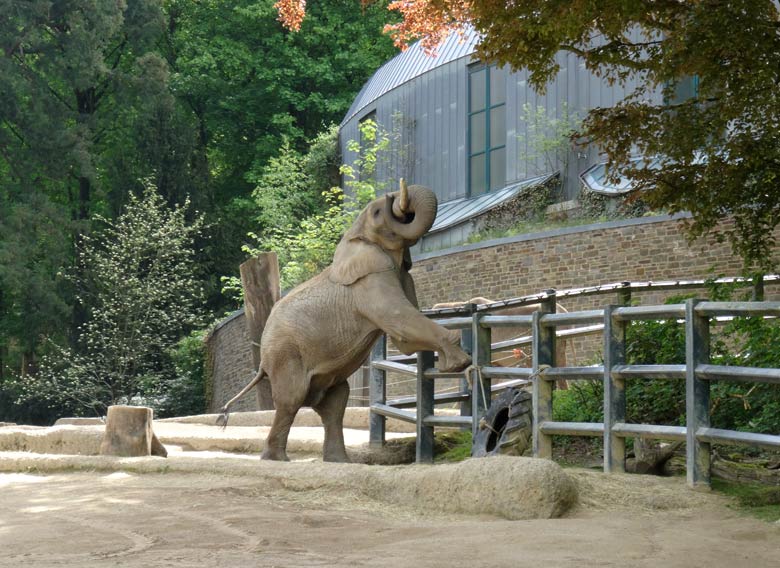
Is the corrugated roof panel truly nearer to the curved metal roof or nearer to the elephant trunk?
the curved metal roof

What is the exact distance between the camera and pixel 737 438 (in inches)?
275

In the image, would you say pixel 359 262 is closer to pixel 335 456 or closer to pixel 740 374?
pixel 335 456

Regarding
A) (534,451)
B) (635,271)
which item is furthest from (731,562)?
(635,271)

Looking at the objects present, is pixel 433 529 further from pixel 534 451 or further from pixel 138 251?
pixel 138 251

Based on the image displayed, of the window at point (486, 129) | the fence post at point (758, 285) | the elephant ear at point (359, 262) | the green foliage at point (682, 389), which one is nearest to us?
the green foliage at point (682, 389)

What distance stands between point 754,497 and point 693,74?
3834 mm

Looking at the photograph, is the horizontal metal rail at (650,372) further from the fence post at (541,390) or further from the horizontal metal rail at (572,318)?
the fence post at (541,390)

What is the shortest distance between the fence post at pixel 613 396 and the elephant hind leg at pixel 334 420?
7.77 feet

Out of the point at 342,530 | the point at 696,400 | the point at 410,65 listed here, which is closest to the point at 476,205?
the point at 410,65

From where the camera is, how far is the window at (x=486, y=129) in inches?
1059

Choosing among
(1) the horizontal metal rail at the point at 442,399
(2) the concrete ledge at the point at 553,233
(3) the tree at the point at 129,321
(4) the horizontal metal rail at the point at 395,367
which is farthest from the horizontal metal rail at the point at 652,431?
(3) the tree at the point at 129,321

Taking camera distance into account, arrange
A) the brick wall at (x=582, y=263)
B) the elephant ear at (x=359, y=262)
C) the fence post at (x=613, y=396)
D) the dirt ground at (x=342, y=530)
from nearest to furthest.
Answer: the dirt ground at (x=342, y=530), the fence post at (x=613, y=396), the elephant ear at (x=359, y=262), the brick wall at (x=582, y=263)

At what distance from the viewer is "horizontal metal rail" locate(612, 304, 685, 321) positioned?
7.52 m

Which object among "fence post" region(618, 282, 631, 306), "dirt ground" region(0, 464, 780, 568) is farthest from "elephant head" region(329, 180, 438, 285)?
"dirt ground" region(0, 464, 780, 568)
